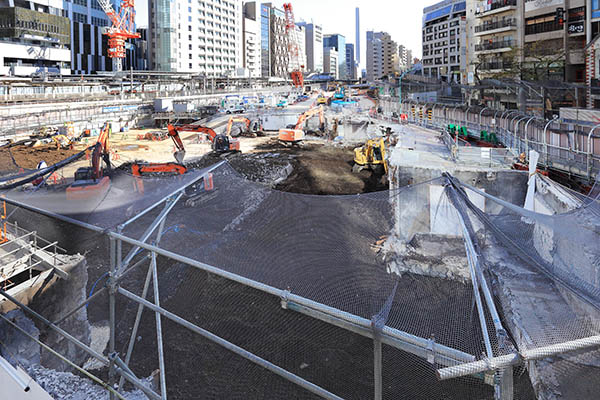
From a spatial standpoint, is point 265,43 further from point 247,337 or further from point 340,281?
point 340,281

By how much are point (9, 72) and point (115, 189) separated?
163 feet

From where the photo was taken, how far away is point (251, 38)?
94.2 metres

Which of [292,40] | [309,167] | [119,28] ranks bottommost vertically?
[309,167]

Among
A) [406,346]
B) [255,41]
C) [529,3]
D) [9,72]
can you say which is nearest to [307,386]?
[406,346]

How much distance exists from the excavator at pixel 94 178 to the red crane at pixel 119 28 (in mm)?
46821

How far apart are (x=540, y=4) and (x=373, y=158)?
18.0m

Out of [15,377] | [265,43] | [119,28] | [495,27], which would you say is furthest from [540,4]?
[265,43]

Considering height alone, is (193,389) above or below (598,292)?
below

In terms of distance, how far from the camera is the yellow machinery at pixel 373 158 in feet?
61.6

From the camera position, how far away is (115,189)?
453 cm

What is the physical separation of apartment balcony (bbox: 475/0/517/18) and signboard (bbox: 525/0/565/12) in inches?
63.8

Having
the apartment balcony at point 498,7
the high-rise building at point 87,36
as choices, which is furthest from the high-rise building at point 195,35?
the apartment balcony at point 498,7

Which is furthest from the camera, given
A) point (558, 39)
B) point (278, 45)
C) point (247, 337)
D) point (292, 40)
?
point (292, 40)

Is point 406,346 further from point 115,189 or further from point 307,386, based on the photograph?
point 115,189
